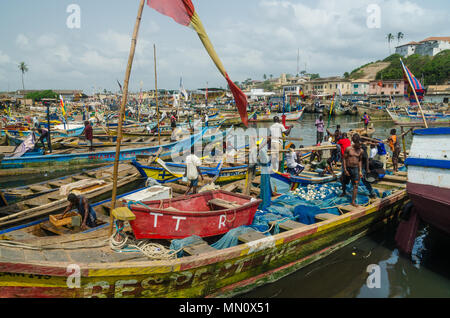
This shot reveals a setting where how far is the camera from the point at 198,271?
15.5 feet

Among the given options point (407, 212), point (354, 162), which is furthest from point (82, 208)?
point (407, 212)

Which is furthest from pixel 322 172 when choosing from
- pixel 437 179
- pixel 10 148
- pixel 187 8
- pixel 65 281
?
pixel 10 148

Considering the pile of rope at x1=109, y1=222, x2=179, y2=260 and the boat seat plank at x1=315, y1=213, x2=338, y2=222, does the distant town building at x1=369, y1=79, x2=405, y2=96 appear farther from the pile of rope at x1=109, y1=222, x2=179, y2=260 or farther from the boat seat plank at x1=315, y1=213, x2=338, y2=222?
the pile of rope at x1=109, y1=222, x2=179, y2=260

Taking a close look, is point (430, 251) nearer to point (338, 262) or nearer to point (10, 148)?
point (338, 262)

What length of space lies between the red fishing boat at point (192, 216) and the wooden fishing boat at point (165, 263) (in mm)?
435

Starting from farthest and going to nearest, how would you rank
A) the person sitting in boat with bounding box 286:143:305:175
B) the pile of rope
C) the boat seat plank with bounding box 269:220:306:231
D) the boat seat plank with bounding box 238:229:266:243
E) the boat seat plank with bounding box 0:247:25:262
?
the person sitting in boat with bounding box 286:143:305:175 → the boat seat plank with bounding box 269:220:306:231 → the boat seat plank with bounding box 238:229:266:243 → the pile of rope → the boat seat plank with bounding box 0:247:25:262

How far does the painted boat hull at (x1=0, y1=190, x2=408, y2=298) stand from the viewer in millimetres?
3758

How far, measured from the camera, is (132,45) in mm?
4867

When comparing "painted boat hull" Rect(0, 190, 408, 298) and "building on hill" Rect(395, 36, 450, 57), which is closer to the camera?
"painted boat hull" Rect(0, 190, 408, 298)

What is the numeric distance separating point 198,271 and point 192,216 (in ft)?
3.80

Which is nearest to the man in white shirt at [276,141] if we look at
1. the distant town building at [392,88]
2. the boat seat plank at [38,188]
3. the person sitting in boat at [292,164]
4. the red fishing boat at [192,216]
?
the person sitting in boat at [292,164]

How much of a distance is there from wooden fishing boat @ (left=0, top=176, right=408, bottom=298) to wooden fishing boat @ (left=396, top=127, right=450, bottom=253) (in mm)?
1284

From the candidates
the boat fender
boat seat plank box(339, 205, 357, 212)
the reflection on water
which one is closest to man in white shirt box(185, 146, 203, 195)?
the reflection on water

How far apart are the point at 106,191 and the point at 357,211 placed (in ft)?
25.5
